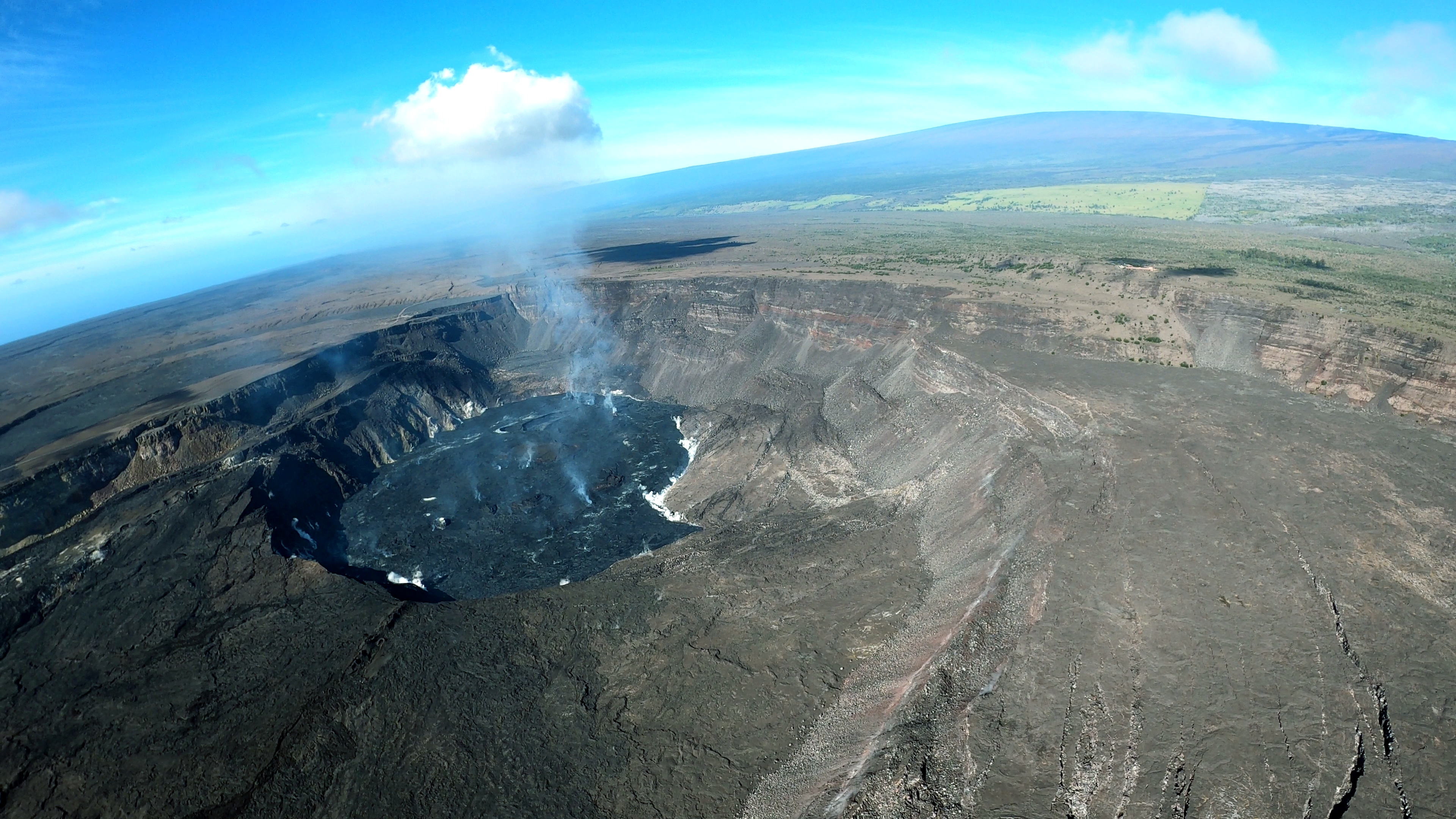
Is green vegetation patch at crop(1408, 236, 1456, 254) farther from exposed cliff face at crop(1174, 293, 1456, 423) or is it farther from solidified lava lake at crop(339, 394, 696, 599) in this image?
solidified lava lake at crop(339, 394, 696, 599)

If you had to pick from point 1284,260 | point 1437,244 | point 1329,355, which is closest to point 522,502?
point 1329,355

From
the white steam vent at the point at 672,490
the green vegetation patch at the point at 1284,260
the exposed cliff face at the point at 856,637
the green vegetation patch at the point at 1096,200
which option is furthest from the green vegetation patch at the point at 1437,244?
the white steam vent at the point at 672,490

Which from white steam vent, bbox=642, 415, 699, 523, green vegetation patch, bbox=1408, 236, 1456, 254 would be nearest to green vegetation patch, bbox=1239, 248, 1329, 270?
green vegetation patch, bbox=1408, 236, 1456, 254

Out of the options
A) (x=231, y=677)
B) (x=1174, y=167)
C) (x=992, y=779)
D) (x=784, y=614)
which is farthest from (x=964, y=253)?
(x=1174, y=167)

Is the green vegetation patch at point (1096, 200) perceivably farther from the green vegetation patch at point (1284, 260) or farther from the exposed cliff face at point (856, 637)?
the exposed cliff face at point (856, 637)

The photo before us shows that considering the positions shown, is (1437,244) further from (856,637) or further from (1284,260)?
(856,637)

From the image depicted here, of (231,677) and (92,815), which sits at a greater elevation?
(231,677)

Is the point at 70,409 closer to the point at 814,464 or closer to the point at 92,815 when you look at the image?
the point at 92,815
